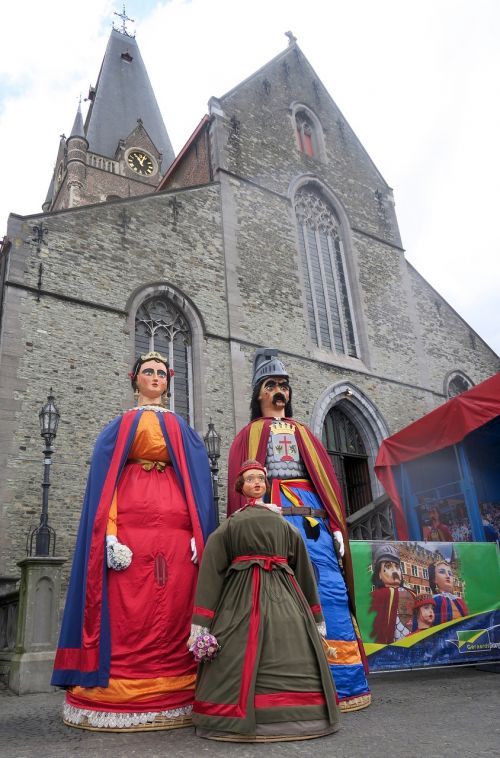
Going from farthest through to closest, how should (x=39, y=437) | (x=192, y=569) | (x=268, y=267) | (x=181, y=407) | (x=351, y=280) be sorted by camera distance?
(x=351, y=280) → (x=268, y=267) → (x=181, y=407) → (x=39, y=437) → (x=192, y=569)

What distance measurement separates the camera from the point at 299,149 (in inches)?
635

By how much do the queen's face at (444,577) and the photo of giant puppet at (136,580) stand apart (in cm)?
313

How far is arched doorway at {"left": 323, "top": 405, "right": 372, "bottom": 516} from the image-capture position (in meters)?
13.7

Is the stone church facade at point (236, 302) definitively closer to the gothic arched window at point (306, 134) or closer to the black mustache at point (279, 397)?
the gothic arched window at point (306, 134)

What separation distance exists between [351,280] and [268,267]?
3.01 meters

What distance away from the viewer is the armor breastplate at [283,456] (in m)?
4.21

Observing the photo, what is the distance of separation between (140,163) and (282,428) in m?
29.4

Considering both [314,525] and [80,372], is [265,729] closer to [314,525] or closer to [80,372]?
[314,525]

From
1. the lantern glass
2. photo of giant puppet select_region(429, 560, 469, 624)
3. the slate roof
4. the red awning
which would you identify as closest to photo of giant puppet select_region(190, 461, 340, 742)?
photo of giant puppet select_region(429, 560, 469, 624)

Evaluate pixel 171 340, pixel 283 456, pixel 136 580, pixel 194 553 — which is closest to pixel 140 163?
pixel 171 340

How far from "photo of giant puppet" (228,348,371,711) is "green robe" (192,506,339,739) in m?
0.45

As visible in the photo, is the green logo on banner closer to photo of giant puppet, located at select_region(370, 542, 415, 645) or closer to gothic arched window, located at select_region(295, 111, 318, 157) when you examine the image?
photo of giant puppet, located at select_region(370, 542, 415, 645)

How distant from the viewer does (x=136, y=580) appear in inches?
139

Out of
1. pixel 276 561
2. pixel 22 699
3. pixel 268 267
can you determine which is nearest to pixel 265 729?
pixel 276 561
